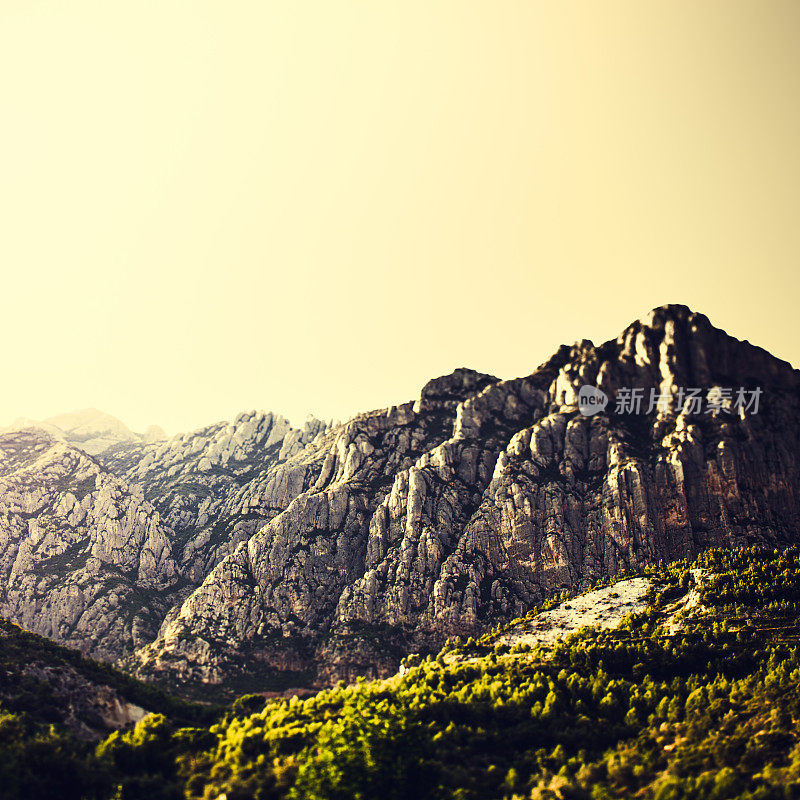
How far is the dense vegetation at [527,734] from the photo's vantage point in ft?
202

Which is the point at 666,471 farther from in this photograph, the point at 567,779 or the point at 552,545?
the point at 567,779

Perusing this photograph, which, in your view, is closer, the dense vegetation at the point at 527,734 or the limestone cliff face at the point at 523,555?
the dense vegetation at the point at 527,734

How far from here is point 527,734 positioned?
82250 mm

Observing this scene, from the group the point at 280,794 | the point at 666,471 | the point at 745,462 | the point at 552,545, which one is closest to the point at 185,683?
the point at 280,794

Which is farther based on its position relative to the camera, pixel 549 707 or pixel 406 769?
pixel 549 707

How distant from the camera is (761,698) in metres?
77.0

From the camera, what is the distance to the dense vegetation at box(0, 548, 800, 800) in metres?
61.5

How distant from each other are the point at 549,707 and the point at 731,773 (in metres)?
35.8

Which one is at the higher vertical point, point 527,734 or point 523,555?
point 523,555

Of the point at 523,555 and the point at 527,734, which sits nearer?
the point at 527,734

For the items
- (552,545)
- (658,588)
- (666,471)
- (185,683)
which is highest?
(666,471)

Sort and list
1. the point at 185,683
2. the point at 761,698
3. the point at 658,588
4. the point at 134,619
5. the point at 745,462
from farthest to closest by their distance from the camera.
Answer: the point at 134,619, the point at 745,462, the point at 185,683, the point at 658,588, the point at 761,698

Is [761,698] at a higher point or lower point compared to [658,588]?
lower

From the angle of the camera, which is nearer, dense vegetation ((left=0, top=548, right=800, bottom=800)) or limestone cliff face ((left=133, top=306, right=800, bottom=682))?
dense vegetation ((left=0, top=548, right=800, bottom=800))
